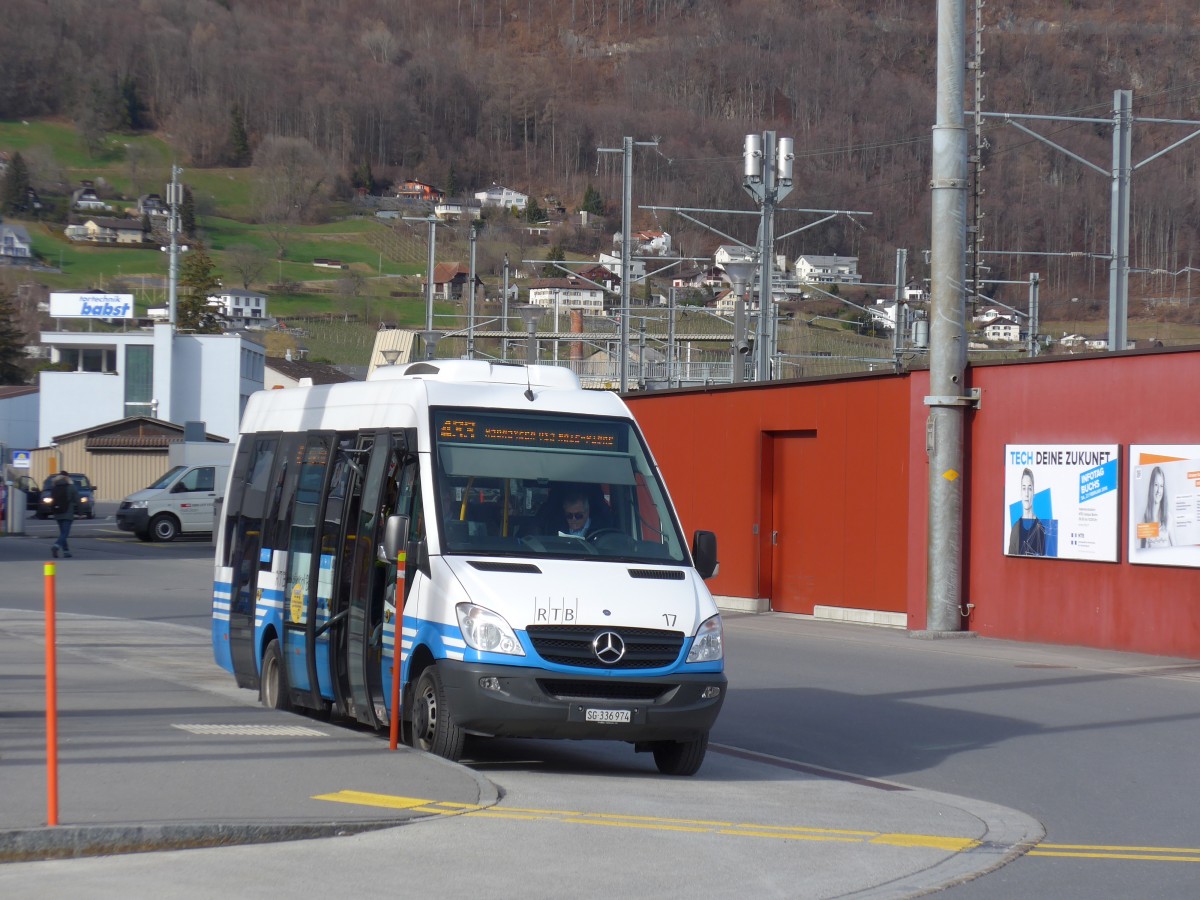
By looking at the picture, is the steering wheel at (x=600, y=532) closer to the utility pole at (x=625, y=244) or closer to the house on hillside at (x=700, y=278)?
the utility pole at (x=625, y=244)

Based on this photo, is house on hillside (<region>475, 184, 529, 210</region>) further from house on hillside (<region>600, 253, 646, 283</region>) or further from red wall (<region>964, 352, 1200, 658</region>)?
red wall (<region>964, 352, 1200, 658</region>)

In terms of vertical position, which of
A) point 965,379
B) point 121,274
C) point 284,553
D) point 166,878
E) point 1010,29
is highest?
point 1010,29

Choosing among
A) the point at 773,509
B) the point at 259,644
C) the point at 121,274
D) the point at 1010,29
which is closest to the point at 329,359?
the point at 121,274

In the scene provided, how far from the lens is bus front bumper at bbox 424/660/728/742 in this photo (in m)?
9.37

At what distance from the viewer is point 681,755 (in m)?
10.1

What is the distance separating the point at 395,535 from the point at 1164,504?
1071 cm

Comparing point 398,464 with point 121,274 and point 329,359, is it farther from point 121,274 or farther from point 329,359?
point 121,274

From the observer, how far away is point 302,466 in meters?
12.2

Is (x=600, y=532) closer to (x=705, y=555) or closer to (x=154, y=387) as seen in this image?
(x=705, y=555)

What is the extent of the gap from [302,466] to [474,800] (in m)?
4.31

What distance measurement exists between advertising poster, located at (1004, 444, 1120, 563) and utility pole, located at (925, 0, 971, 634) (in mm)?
721

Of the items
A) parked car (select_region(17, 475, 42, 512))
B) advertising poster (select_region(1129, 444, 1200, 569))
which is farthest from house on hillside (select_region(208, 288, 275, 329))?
advertising poster (select_region(1129, 444, 1200, 569))

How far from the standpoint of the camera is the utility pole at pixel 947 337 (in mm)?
20172

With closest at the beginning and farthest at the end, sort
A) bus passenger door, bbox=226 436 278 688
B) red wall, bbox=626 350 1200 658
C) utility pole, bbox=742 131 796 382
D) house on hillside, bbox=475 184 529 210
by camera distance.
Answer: bus passenger door, bbox=226 436 278 688, red wall, bbox=626 350 1200 658, utility pole, bbox=742 131 796 382, house on hillside, bbox=475 184 529 210
